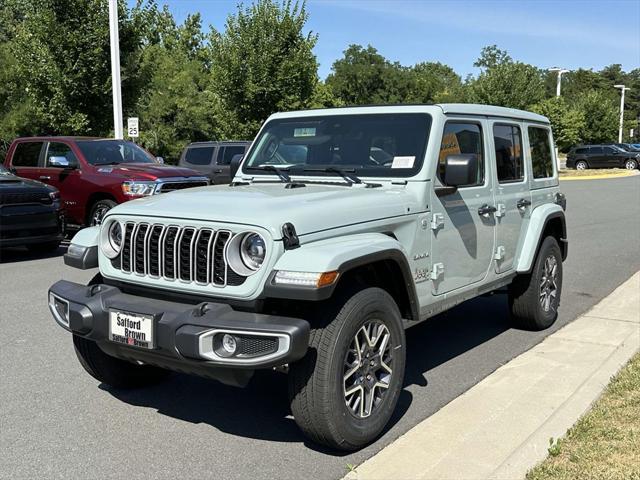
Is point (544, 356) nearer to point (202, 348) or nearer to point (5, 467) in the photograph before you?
point (202, 348)

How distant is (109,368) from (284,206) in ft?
5.79

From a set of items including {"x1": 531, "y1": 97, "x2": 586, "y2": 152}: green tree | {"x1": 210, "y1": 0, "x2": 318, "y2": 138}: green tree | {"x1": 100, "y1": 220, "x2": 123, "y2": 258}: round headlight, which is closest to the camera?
{"x1": 100, "y1": 220, "x2": 123, "y2": 258}: round headlight

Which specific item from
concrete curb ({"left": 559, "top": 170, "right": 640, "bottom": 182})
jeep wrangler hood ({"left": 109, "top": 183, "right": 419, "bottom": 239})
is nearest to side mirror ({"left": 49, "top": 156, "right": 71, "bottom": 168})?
jeep wrangler hood ({"left": 109, "top": 183, "right": 419, "bottom": 239})

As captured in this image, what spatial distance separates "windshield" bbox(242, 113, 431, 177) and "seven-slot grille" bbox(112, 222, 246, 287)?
136cm

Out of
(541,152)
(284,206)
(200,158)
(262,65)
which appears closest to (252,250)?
(284,206)

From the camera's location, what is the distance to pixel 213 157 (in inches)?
661

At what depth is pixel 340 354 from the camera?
3396 millimetres

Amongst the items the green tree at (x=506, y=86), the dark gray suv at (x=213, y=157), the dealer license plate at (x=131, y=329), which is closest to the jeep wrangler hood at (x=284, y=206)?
the dealer license plate at (x=131, y=329)

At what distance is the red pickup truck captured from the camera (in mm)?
11148

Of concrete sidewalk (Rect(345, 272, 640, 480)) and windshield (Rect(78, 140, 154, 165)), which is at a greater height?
windshield (Rect(78, 140, 154, 165))

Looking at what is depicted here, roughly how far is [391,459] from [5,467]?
2.06m

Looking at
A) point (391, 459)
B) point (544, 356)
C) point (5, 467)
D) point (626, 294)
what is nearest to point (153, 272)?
point (5, 467)

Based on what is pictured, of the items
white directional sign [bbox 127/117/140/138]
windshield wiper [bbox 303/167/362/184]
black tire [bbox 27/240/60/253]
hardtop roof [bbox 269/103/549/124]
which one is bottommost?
black tire [bbox 27/240/60/253]

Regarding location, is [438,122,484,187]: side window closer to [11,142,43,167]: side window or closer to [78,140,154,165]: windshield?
[78,140,154,165]: windshield
